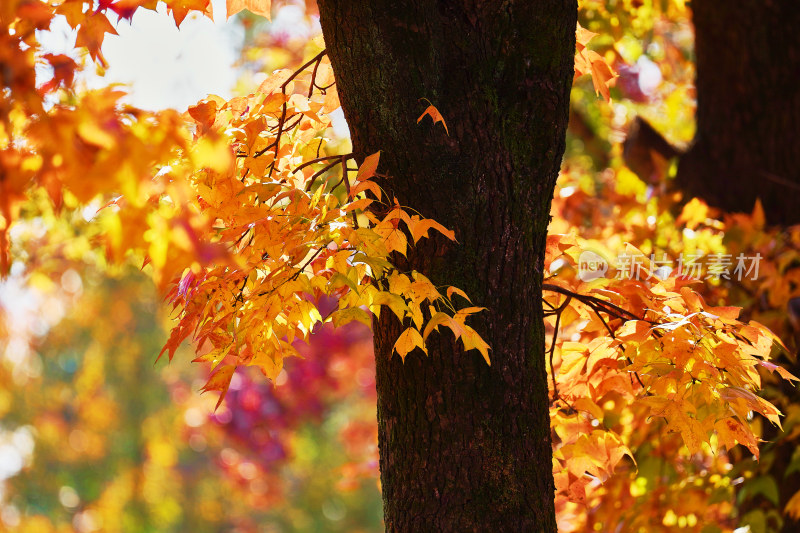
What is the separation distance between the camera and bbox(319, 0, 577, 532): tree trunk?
128 centimetres

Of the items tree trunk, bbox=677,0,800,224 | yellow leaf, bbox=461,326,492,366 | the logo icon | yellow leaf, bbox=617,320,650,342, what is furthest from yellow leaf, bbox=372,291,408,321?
tree trunk, bbox=677,0,800,224

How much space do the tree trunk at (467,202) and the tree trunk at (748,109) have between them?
6.09 ft

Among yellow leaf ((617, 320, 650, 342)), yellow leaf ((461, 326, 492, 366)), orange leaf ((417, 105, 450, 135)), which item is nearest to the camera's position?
yellow leaf ((461, 326, 492, 366))

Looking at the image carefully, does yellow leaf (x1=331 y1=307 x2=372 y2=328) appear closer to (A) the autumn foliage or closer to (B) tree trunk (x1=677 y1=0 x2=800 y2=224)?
(A) the autumn foliage

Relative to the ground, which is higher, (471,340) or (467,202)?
(467,202)

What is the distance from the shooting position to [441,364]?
1299 mm

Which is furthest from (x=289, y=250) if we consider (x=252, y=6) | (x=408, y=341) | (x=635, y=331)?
(x=635, y=331)

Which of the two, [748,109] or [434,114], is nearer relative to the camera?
[434,114]

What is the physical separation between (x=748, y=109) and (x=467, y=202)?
2114 millimetres

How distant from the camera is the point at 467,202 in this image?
1.31 m

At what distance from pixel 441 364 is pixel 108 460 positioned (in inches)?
405

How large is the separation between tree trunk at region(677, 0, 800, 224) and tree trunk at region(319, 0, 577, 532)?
6.09ft

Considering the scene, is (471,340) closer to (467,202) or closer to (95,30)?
(467,202)

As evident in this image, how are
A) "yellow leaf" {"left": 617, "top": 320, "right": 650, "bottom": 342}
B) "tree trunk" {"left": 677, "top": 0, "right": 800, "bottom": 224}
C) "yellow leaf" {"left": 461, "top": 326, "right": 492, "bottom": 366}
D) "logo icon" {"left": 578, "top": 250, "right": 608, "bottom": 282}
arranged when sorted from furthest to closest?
"tree trunk" {"left": 677, "top": 0, "right": 800, "bottom": 224} < "logo icon" {"left": 578, "top": 250, "right": 608, "bottom": 282} < "yellow leaf" {"left": 617, "top": 320, "right": 650, "bottom": 342} < "yellow leaf" {"left": 461, "top": 326, "right": 492, "bottom": 366}
